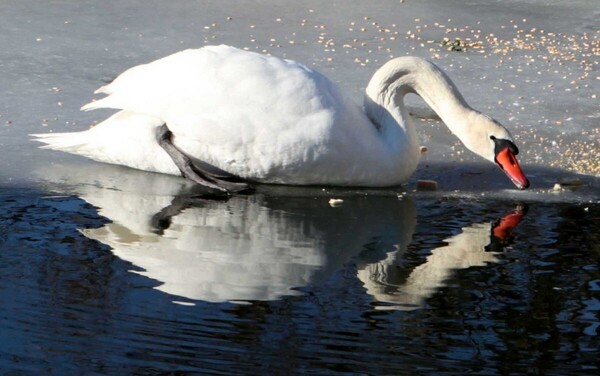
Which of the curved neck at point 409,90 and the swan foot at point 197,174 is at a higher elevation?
the curved neck at point 409,90

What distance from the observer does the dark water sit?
12.6 feet

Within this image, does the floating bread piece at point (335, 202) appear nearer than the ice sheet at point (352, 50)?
Yes

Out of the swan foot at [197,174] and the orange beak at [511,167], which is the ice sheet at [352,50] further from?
the swan foot at [197,174]

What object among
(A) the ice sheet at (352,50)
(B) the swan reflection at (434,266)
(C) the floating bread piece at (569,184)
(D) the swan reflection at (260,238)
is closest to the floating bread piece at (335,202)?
(D) the swan reflection at (260,238)

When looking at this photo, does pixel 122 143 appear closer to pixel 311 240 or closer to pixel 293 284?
pixel 311 240

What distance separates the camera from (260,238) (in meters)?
5.17

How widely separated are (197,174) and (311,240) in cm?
95

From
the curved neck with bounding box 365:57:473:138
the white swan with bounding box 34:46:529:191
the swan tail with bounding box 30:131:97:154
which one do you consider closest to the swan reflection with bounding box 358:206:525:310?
Answer: the white swan with bounding box 34:46:529:191

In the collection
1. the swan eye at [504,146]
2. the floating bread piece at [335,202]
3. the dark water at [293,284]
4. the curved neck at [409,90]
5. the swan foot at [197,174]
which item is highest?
the curved neck at [409,90]

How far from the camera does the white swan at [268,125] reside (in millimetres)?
5730

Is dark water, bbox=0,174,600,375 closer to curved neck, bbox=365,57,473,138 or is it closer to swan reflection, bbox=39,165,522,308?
swan reflection, bbox=39,165,522,308

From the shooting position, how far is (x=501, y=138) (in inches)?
231

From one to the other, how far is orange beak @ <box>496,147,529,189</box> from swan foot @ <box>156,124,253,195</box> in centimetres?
120

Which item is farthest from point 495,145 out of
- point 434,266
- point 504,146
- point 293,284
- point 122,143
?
point 122,143
